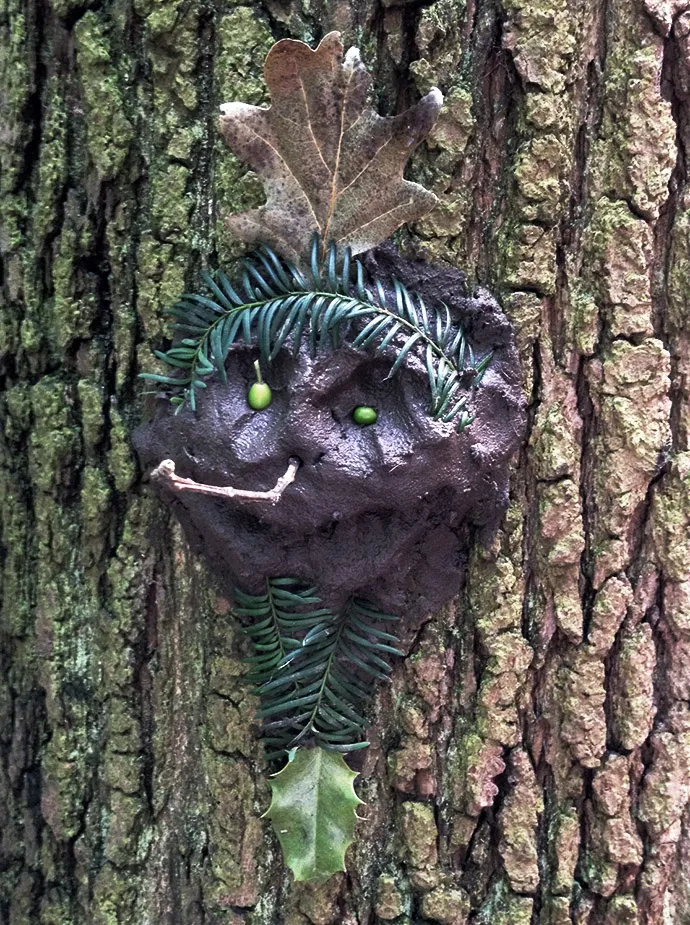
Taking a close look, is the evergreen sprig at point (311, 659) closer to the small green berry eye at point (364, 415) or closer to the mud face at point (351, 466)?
the mud face at point (351, 466)

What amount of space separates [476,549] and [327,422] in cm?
29

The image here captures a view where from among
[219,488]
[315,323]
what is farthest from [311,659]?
[315,323]

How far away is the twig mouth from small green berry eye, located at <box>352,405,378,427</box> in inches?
3.7

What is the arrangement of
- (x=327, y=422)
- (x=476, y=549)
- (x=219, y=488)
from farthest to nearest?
(x=476, y=549), (x=327, y=422), (x=219, y=488)

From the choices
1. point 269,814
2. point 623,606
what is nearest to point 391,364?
point 623,606

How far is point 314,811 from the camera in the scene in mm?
1013

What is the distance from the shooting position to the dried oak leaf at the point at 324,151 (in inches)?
33.9

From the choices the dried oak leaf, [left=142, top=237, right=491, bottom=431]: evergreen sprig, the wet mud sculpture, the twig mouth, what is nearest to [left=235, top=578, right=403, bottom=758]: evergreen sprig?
the wet mud sculpture

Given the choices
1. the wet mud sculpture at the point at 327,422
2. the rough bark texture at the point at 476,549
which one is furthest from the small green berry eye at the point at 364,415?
→ the rough bark texture at the point at 476,549

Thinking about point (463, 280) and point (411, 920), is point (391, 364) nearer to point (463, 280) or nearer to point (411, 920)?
point (463, 280)

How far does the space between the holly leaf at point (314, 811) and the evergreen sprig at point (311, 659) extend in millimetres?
29

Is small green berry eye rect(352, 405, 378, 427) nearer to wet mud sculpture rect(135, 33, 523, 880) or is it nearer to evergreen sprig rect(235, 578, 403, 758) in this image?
wet mud sculpture rect(135, 33, 523, 880)

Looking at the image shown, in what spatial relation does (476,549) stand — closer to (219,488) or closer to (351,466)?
(351,466)

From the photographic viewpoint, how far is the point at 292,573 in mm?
993
